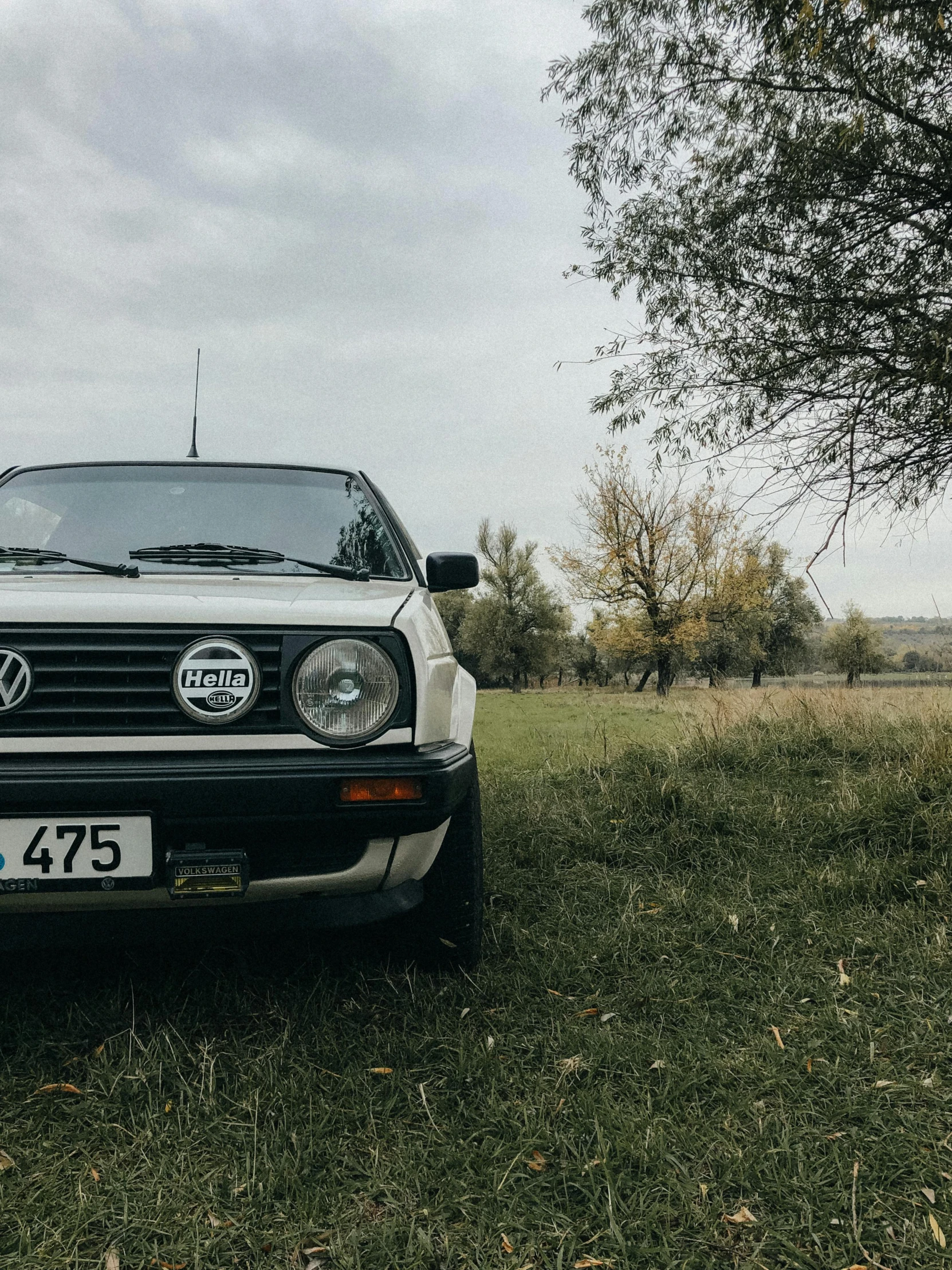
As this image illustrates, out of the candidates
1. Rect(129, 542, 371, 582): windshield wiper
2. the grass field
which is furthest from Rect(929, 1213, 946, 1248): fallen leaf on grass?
Rect(129, 542, 371, 582): windshield wiper

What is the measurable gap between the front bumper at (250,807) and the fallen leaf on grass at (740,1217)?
3.25ft

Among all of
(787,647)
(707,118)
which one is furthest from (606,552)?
(787,647)

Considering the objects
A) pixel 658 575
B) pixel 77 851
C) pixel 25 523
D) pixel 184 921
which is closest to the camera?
pixel 77 851

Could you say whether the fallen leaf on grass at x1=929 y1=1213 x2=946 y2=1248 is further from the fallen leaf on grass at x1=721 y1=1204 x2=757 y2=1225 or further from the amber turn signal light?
the amber turn signal light

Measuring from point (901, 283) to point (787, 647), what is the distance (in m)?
47.5

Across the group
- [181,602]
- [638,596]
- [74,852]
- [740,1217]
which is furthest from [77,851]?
[638,596]

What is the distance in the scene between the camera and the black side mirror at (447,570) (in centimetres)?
299

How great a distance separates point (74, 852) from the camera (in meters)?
1.93

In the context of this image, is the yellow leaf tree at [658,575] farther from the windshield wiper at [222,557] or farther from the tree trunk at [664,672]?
the windshield wiper at [222,557]

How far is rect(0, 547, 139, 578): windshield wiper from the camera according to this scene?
235 centimetres

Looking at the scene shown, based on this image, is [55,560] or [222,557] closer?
[55,560]

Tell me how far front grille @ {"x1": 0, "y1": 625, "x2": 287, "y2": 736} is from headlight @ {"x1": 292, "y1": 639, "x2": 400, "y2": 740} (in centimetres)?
8

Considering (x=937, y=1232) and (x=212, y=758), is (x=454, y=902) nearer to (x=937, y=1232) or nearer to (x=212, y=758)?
(x=212, y=758)

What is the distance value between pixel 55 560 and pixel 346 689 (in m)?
1.09
